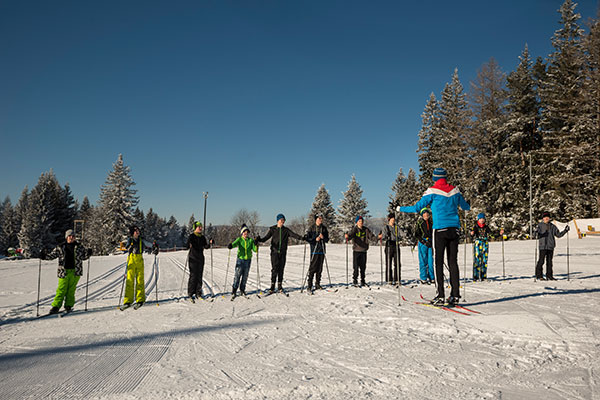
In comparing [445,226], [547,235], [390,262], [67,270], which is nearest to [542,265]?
[547,235]

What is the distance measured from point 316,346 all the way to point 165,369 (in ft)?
6.14

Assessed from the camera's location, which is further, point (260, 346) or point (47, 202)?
point (47, 202)

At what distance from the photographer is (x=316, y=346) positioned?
4430mm

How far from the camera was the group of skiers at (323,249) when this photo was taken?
20.4 ft

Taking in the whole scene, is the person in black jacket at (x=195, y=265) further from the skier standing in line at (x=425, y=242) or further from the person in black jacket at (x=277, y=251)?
the skier standing in line at (x=425, y=242)

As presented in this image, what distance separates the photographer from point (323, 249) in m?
9.21

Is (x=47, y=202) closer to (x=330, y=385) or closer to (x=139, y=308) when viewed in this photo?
(x=139, y=308)

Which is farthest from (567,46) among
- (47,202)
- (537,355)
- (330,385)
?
(47,202)

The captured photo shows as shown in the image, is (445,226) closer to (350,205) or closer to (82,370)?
(82,370)

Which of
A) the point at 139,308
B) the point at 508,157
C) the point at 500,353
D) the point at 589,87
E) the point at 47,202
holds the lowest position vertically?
the point at 139,308

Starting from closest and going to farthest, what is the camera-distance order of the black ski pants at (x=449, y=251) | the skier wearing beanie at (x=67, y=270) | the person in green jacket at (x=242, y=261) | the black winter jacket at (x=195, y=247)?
1. the black ski pants at (x=449, y=251)
2. the skier wearing beanie at (x=67, y=270)
3. the black winter jacket at (x=195, y=247)
4. the person in green jacket at (x=242, y=261)

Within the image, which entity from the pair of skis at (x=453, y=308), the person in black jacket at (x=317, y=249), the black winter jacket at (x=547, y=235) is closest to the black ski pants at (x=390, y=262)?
the person in black jacket at (x=317, y=249)

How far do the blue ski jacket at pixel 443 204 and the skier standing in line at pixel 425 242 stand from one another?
2862mm

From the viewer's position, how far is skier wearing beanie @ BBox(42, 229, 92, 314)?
7450 millimetres
